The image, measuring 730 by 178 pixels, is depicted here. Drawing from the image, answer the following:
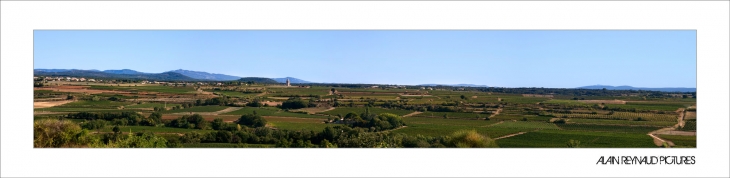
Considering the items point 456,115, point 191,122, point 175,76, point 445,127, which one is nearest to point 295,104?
point 191,122

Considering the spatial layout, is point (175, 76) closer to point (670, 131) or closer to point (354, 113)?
point (354, 113)

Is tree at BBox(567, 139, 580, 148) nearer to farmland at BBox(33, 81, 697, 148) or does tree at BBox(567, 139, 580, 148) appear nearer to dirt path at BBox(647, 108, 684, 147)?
farmland at BBox(33, 81, 697, 148)

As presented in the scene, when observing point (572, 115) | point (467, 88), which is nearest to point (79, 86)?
point (467, 88)

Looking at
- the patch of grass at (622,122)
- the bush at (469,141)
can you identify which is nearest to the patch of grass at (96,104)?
the bush at (469,141)

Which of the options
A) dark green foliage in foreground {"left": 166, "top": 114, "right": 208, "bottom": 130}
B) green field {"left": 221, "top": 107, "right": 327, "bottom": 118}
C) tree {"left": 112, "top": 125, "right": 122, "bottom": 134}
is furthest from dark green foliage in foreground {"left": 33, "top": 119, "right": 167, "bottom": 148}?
green field {"left": 221, "top": 107, "right": 327, "bottom": 118}

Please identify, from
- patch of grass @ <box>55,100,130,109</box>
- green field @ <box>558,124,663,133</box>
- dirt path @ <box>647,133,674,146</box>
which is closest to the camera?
dirt path @ <box>647,133,674,146</box>

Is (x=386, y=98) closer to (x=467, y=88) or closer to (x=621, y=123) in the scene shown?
(x=467, y=88)
